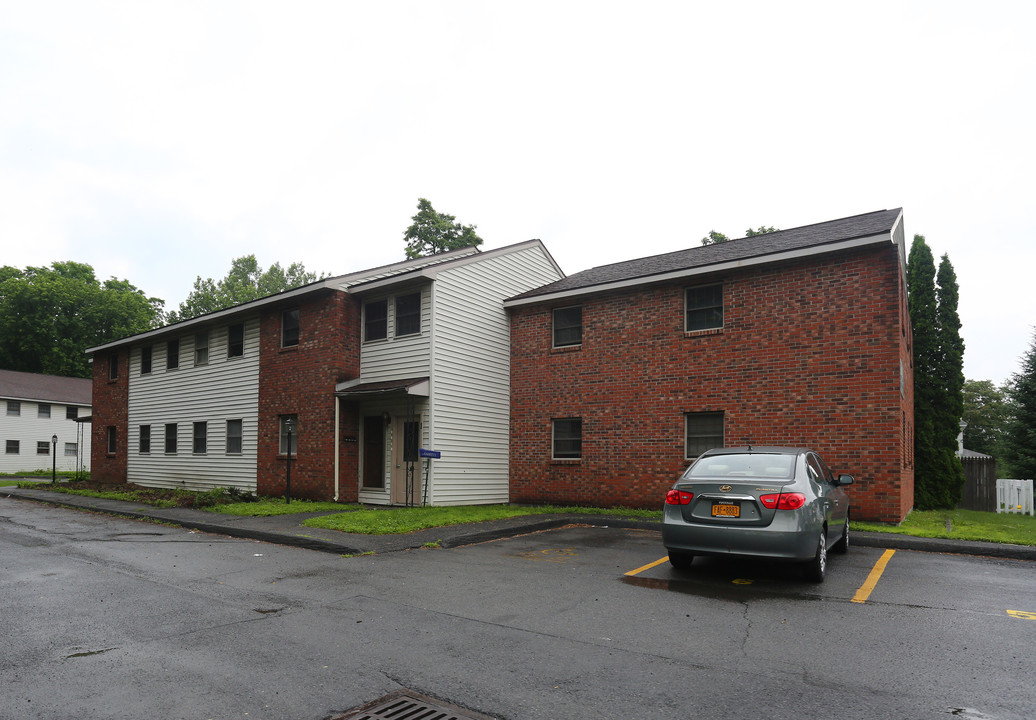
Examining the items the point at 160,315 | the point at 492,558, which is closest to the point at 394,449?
the point at 492,558

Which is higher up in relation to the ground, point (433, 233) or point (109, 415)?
point (433, 233)

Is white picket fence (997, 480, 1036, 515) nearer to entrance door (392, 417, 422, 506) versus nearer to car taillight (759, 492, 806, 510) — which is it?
car taillight (759, 492, 806, 510)

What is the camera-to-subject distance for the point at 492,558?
8.73 m

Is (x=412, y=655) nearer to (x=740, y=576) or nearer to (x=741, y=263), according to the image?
(x=740, y=576)

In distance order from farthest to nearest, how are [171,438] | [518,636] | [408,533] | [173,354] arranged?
[173,354] → [171,438] → [408,533] → [518,636]

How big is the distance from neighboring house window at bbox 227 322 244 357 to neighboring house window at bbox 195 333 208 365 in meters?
1.54

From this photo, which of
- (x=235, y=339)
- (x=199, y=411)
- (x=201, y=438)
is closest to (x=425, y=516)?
(x=235, y=339)

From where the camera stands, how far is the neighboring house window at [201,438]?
20214 mm

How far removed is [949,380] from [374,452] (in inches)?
667

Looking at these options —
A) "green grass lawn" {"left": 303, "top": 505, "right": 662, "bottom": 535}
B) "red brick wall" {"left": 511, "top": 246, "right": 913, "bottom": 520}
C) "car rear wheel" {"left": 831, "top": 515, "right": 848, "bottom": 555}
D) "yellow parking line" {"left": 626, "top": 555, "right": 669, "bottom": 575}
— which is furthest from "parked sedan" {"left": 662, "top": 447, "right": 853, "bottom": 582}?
"green grass lawn" {"left": 303, "top": 505, "right": 662, "bottom": 535}

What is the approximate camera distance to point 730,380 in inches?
527

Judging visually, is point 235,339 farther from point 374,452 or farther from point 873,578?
point 873,578

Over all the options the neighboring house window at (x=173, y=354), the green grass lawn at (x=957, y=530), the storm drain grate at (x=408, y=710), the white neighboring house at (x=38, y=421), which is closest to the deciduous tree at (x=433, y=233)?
the neighboring house window at (x=173, y=354)

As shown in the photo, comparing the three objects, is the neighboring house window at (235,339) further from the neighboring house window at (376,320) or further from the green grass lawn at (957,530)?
the green grass lawn at (957,530)
